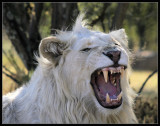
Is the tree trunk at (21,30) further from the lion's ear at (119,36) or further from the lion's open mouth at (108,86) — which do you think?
the lion's open mouth at (108,86)

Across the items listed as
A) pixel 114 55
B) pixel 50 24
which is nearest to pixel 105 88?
pixel 114 55

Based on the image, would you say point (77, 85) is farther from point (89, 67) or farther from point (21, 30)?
point (21, 30)

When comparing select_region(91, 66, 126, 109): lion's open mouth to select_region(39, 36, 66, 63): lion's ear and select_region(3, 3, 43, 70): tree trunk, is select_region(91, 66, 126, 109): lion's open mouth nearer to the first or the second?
select_region(39, 36, 66, 63): lion's ear

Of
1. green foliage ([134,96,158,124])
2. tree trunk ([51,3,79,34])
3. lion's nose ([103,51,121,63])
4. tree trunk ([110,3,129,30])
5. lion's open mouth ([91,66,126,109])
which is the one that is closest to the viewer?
lion's nose ([103,51,121,63])

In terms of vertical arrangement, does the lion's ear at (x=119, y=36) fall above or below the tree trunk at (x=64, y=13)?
below

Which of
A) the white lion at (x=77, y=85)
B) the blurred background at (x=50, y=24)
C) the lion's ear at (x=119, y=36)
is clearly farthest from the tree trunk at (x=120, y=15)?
the white lion at (x=77, y=85)

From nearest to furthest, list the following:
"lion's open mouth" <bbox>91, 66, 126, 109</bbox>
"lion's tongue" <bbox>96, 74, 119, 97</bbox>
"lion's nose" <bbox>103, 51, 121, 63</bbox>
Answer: "lion's nose" <bbox>103, 51, 121, 63</bbox> → "lion's open mouth" <bbox>91, 66, 126, 109</bbox> → "lion's tongue" <bbox>96, 74, 119, 97</bbox>

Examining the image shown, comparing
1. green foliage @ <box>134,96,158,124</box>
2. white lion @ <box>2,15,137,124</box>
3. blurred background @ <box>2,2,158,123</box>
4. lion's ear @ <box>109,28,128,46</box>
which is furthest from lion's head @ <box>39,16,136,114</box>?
green foliage @ <box>134,96,158,124</box>

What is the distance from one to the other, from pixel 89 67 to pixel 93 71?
0.20 feet

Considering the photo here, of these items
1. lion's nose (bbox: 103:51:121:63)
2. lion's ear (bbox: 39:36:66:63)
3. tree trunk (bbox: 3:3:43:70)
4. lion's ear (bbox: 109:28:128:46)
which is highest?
tree trunk (bbox: 3:3:43:70)

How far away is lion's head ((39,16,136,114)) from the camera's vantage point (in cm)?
319

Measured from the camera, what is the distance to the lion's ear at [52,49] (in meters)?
3.32

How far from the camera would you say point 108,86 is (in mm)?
3459

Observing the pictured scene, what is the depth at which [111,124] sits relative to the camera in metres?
3.52
